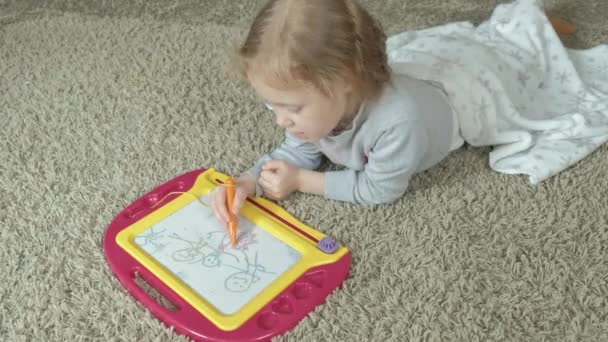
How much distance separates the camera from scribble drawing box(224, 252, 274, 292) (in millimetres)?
786

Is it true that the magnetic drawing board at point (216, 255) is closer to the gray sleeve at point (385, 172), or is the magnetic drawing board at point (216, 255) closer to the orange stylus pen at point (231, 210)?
the orange stylus pen at point (231, 210)

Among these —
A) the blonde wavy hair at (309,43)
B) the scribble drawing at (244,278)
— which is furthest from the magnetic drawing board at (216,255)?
the blonde wavy hair at (309,43)

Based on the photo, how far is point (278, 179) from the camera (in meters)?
0.91

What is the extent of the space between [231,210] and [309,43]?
0.28m

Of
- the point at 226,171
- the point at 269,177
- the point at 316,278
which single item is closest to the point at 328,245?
the point at 316,278

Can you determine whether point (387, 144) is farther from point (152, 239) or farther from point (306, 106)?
point (152, 239)

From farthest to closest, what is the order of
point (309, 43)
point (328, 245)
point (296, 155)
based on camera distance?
point (296, 155) → point (328, 245) → point (309, 43)

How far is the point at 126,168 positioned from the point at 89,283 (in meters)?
0.25

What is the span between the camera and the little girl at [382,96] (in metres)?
0.74

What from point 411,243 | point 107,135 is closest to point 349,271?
point 411,243

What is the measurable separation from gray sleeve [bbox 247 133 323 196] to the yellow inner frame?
0.08m

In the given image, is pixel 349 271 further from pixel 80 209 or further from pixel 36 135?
pixel 36 135

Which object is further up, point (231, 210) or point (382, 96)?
point (382, 96)

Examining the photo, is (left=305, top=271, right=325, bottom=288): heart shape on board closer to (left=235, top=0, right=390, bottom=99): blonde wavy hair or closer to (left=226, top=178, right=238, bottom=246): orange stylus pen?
(left=226, top=178, right=238, bottom=246): orange stylus pen
